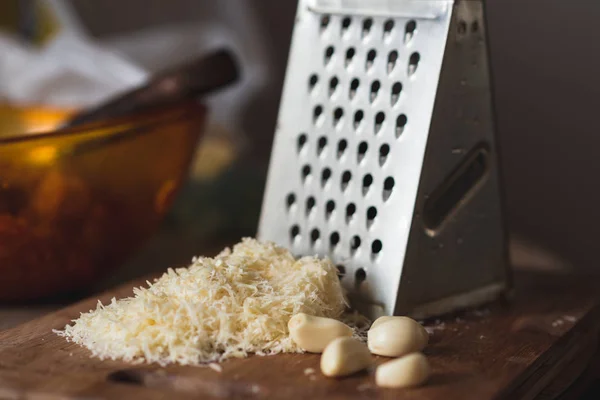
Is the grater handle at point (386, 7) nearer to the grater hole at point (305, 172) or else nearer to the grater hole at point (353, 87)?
the grater hole at point (353, 87)

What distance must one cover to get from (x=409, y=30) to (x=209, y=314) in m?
0.43

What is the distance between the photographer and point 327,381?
79 centimetres

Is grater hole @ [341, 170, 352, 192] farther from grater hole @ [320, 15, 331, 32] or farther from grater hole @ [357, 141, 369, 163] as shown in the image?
grater hole @ [320, 15, 331, 32]

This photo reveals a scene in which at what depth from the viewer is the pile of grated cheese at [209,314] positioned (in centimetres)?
84

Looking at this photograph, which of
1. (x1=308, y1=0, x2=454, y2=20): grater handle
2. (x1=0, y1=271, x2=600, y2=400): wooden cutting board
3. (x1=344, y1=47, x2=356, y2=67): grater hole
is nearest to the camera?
(x1=0, y1=271, x2=600, y2=400): wooden cutting board

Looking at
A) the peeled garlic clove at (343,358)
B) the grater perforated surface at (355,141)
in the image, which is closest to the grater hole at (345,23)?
the grater perforated surface at (355,141)

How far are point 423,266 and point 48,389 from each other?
1.50ft

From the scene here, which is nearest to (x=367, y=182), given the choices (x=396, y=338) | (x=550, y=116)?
(x=396, y=338)

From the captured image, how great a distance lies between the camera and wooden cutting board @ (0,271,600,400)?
761 mm

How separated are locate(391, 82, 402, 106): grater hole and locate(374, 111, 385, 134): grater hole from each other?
2 centimetres

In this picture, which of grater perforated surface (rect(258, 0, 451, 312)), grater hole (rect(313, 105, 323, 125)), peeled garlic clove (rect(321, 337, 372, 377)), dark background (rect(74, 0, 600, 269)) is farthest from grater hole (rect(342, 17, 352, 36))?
dark background (rect(74, 0, 600, 269))

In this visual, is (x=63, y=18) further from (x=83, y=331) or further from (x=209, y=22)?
(x=83, y=331)

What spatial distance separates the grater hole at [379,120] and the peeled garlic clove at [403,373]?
0.35m

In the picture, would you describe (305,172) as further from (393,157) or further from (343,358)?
(343,358)
